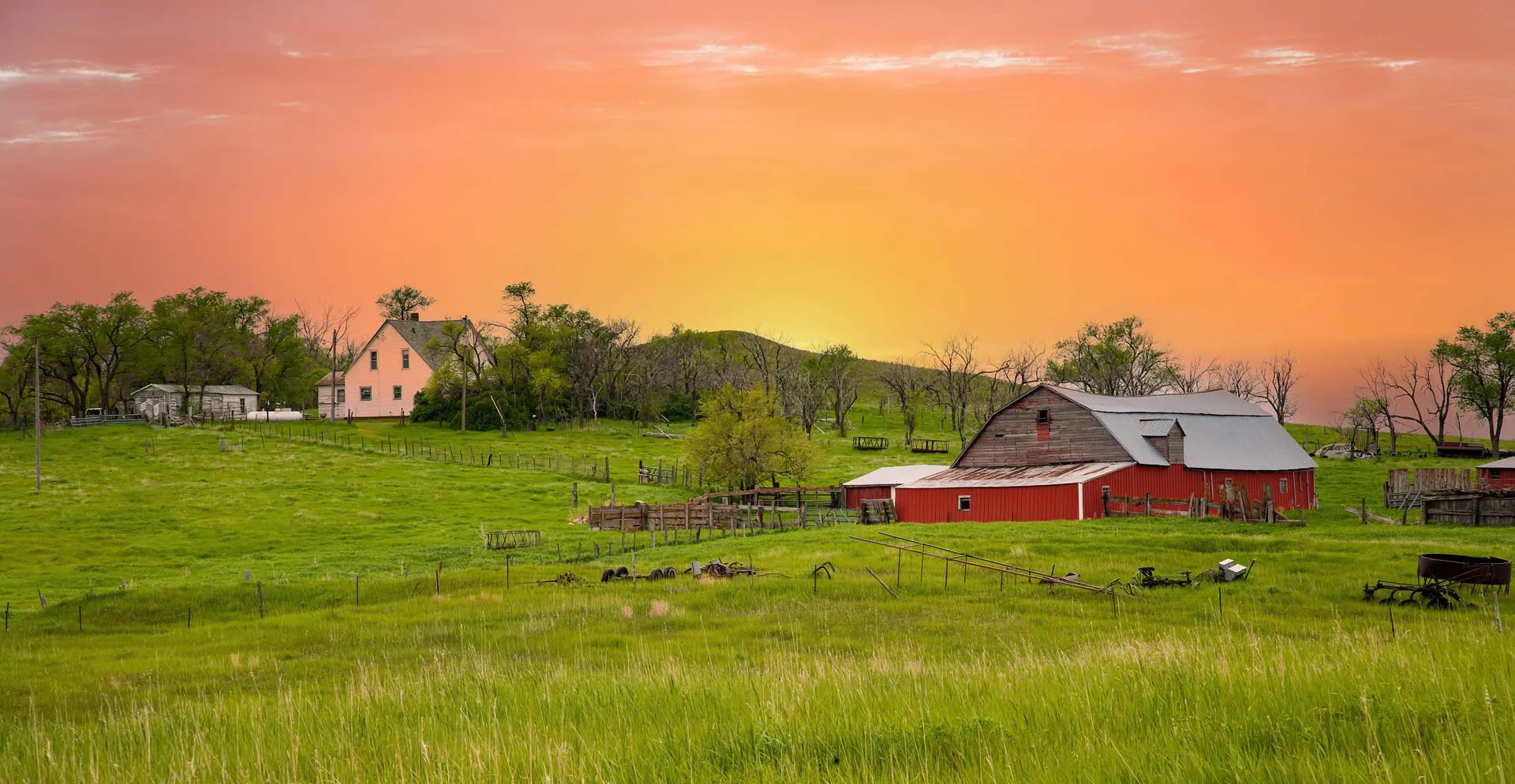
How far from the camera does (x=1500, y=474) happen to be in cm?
6375

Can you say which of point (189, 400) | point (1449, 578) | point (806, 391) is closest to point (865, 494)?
point (1449, 578)

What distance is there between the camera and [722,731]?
8.82 meters

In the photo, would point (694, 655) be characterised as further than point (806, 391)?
No

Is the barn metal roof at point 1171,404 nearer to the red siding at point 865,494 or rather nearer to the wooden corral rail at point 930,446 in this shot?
the red siding at point 865,494

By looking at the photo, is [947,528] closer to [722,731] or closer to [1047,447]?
[1047,447]

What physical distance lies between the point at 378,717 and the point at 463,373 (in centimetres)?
9105

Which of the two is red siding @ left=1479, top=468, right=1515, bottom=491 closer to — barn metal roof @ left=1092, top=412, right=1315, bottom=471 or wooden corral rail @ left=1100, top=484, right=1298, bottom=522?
barn metal roof @ left=1092, top=412, right=1315, bottom=471

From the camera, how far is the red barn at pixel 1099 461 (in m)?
54.3

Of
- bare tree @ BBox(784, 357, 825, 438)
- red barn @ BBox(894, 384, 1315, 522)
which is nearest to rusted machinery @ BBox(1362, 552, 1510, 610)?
red barn @ BBox(894, 384, 1315, 522)

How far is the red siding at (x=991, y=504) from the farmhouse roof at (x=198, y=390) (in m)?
79.6

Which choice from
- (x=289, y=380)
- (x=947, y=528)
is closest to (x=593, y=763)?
(x=947, y=528)

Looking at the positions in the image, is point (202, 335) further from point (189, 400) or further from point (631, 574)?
point (631, 574)

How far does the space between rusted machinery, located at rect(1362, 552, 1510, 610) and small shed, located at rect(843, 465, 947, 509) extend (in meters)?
37.2

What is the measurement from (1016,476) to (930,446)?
151ft
